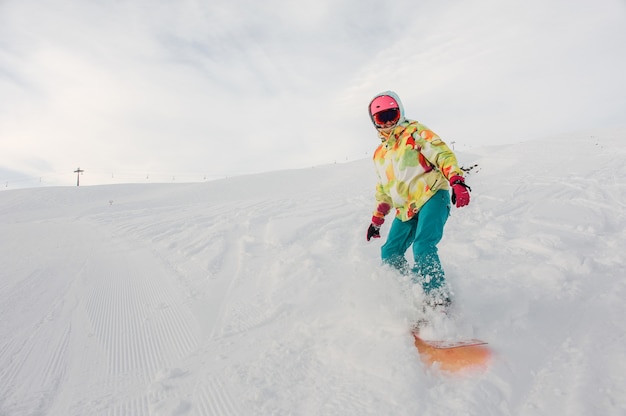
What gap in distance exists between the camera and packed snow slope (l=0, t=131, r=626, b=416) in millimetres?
1806

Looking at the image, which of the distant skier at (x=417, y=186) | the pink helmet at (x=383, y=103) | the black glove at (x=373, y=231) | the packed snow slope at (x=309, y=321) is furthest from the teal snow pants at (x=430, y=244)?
the pink helmet at (x=383, y=103)

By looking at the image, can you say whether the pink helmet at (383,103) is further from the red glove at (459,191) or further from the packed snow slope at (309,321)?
the packed snow slope at (309,321)

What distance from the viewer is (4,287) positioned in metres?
3.76

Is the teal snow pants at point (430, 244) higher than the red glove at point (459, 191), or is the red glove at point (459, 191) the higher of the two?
the red glove at point (459, 191)

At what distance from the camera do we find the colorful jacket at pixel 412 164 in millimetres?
2576

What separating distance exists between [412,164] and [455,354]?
1.46 meters

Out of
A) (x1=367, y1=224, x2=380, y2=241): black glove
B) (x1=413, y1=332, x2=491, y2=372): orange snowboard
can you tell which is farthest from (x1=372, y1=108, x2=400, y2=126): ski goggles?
(x1=413, y1=332, x2=491, y2=372): orange snowboard

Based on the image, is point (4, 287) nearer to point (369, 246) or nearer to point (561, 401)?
point (369, 246)

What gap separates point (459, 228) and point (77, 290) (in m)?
5.33

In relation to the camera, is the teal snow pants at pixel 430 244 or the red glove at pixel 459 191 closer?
the red glove at pixel 459 191

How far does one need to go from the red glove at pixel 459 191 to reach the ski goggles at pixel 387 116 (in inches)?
31.6

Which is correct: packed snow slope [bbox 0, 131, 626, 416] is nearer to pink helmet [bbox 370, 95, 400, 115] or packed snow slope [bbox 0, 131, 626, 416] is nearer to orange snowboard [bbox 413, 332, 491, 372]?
orange snowboard [bbox 413, 332, 491, 372]

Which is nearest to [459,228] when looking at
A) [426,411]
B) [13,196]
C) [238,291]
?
[238,291]

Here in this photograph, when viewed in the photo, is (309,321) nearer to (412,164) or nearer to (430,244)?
(430,244)
